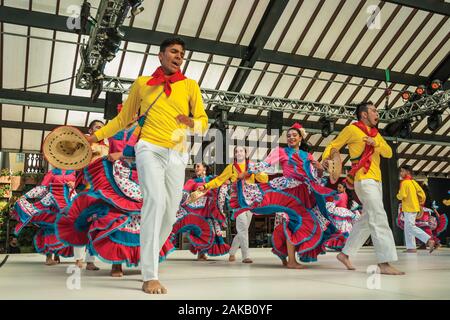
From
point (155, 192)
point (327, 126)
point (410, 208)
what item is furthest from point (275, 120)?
point (155, 192)

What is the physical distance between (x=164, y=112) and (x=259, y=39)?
25.4 ft

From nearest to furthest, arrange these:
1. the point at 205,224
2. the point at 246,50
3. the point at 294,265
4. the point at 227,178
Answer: the point at 294,265 < the point at 227,178 < the point at 205,224 < the point at 246,50

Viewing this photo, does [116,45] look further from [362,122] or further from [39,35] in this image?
[362,122]

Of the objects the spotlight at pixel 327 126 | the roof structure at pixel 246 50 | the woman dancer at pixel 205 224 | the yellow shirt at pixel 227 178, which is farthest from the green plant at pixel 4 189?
the spotlight at pixel 327 126

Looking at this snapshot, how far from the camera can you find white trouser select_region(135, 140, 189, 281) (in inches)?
93.8

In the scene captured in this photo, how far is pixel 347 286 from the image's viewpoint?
2623 mm

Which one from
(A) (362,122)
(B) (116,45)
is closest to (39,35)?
(B) (116,45)

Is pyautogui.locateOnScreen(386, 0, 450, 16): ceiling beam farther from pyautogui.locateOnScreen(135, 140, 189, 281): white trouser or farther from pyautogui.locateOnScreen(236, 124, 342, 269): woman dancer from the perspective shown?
pyautogui.locateOnScreen(135, 140, 189, 281): white trouser

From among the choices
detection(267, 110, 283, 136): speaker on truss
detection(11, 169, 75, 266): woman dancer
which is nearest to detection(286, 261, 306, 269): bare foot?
detection(11, 169, 75, 266): woman dancer

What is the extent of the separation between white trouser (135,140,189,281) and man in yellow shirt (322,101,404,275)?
165 centimetres

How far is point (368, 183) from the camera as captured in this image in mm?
3541

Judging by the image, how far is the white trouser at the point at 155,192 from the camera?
238 centimetres

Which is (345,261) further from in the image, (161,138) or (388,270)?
(161,138)

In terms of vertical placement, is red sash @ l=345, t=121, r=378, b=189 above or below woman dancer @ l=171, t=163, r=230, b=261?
above
